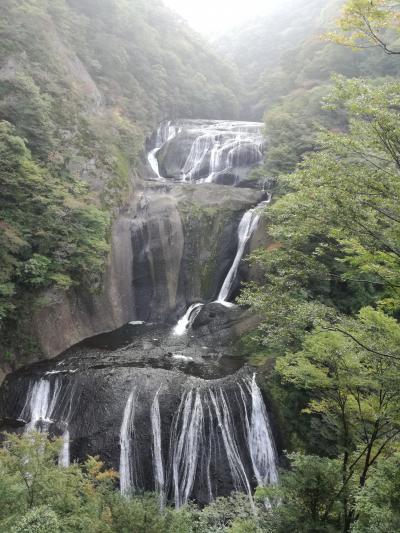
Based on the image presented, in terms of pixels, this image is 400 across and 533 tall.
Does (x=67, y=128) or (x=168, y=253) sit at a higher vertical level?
(x=67, y=128)

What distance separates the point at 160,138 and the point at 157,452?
82.5 feet

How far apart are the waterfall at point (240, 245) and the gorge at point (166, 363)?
60mm

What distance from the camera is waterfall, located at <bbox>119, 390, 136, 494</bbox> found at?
33.1 ft

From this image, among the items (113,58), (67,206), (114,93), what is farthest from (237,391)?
(113,58)

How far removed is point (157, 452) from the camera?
10.5m

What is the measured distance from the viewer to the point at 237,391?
1141 cm

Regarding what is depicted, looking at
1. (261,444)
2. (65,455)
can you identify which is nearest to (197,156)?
(261,444)

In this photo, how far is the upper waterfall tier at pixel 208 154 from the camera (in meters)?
25.4

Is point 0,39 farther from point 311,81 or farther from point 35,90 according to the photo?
point 311,81

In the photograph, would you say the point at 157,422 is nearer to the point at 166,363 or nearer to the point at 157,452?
the point at 157,452

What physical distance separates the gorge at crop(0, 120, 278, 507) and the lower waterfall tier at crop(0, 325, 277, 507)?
0.10ft

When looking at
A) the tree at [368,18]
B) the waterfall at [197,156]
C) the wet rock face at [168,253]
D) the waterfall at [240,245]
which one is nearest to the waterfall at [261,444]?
the wet rock face at [168,253]

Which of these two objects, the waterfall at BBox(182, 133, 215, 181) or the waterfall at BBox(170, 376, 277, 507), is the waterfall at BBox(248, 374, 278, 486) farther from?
the waterfall at BBox(182, 133, 215, 181)

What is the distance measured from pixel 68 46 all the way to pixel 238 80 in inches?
973
